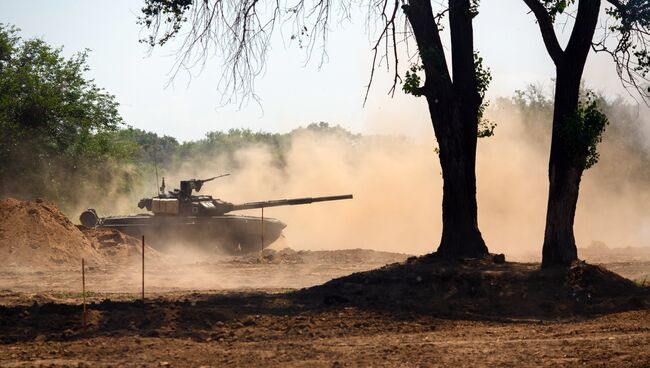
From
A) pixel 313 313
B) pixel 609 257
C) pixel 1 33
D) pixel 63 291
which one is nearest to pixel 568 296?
pixel 313 313

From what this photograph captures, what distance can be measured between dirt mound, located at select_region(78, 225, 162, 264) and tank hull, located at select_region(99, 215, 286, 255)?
0.71 meters

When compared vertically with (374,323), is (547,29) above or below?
above

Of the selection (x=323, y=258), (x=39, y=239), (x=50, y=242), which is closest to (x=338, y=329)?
(x=323, y=258)

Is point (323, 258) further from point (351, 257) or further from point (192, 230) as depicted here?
point (192, 230)

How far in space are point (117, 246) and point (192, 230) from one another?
8.68 ft

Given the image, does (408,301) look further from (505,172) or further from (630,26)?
(505,172)

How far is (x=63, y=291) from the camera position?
61.4 feet

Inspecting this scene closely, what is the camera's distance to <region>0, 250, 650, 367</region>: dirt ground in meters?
10.3

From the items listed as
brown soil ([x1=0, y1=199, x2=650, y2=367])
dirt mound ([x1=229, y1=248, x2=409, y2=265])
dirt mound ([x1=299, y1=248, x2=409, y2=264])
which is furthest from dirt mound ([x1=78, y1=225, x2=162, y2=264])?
brown soil ([x1=0, y1=199, x2=650, y2=367])

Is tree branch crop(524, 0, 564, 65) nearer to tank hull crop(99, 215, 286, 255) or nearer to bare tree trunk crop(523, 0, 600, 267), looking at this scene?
bare tree trunk crop(523, 0, 600, 267)

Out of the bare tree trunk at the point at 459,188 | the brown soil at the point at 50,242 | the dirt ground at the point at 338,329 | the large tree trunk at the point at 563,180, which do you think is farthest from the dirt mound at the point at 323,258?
the large tree trunk at the point at 563,180

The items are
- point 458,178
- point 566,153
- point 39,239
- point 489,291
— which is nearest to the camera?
point 489,291

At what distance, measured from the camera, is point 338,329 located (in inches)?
490

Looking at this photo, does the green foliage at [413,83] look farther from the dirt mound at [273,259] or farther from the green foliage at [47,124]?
the green foliage at [47,124]
